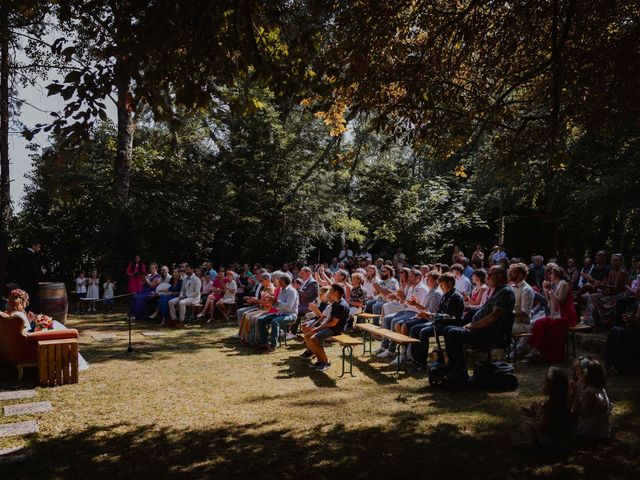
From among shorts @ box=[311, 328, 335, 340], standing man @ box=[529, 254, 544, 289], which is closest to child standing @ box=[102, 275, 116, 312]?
shorts @ box=[311, 328, 335, 340]

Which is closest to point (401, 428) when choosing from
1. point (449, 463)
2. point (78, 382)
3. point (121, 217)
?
point (449, 463)

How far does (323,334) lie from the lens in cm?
783

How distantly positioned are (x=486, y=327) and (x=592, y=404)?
1799 mm

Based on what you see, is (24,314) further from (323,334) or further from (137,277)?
(137,277)

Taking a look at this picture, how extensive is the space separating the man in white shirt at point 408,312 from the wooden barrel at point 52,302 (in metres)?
7.21

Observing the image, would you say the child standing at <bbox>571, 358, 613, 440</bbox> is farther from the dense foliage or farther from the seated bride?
the seated bride

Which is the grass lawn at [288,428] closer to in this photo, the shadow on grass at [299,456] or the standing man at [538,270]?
the shadow on grass at [299,456]

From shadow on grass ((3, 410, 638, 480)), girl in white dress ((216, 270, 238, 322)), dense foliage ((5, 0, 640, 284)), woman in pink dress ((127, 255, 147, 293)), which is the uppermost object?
dense foliage ((5, 0, 640, 284))

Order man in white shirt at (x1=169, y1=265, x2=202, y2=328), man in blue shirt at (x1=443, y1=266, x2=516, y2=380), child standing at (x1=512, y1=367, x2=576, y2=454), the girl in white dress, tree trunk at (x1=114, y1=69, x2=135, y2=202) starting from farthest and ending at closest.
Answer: tree trunk at (x1=114, y1=69, x2=135, y2=202), the girl in white dress, man in white shirt at (x1=169, y1=265, x2=202, y2=328), man in blue shirt at (x1=443, y1=266, x2=516, y2=380), child standing at (x1=512, y1=367, x2=576, y2=454)

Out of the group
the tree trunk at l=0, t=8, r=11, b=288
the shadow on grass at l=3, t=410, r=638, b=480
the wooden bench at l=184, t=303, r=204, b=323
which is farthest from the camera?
the tree trunk at l=0, t=8, r=11, b=288

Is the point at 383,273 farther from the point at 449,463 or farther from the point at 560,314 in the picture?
the point at 449,463

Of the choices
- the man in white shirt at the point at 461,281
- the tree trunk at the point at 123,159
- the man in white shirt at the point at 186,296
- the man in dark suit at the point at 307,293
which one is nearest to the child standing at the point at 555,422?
the man in white shirt at the point at 461,281

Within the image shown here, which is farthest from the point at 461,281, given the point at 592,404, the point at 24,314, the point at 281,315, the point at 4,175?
the point at 4,175

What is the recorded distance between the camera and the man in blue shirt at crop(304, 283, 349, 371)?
7.83m
